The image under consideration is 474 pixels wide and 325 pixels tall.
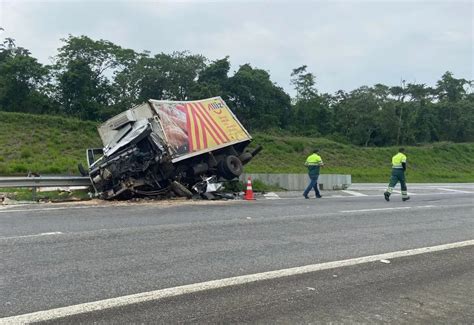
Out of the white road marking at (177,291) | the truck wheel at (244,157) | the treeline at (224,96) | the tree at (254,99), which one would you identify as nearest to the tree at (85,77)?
the treeline at (224,96)

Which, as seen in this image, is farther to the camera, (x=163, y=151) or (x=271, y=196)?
(x=271, y=196)

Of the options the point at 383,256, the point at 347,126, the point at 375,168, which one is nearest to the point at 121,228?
the point at 383,256

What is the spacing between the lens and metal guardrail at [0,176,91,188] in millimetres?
11461

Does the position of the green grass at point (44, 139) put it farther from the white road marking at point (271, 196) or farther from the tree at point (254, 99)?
the tree at point (254, 99)

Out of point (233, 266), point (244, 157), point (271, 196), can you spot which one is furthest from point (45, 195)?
point (233, 266)

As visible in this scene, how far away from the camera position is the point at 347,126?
2088 inches

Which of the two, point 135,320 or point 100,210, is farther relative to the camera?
point 100,210

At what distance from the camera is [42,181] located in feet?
38.7

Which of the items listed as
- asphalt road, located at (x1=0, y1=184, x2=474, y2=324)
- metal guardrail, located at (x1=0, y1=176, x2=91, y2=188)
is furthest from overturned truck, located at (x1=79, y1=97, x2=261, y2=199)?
asphalt road, located at (x1=0, y1=184, x2=474, y2=324)

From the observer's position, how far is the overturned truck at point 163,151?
11.8m

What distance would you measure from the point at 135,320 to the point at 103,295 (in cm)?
66

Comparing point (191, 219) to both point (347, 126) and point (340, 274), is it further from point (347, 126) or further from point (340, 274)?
point (347, 126)

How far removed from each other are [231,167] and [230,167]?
0.18ft

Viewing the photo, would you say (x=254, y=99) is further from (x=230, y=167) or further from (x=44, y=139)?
(x=230, y=167)
